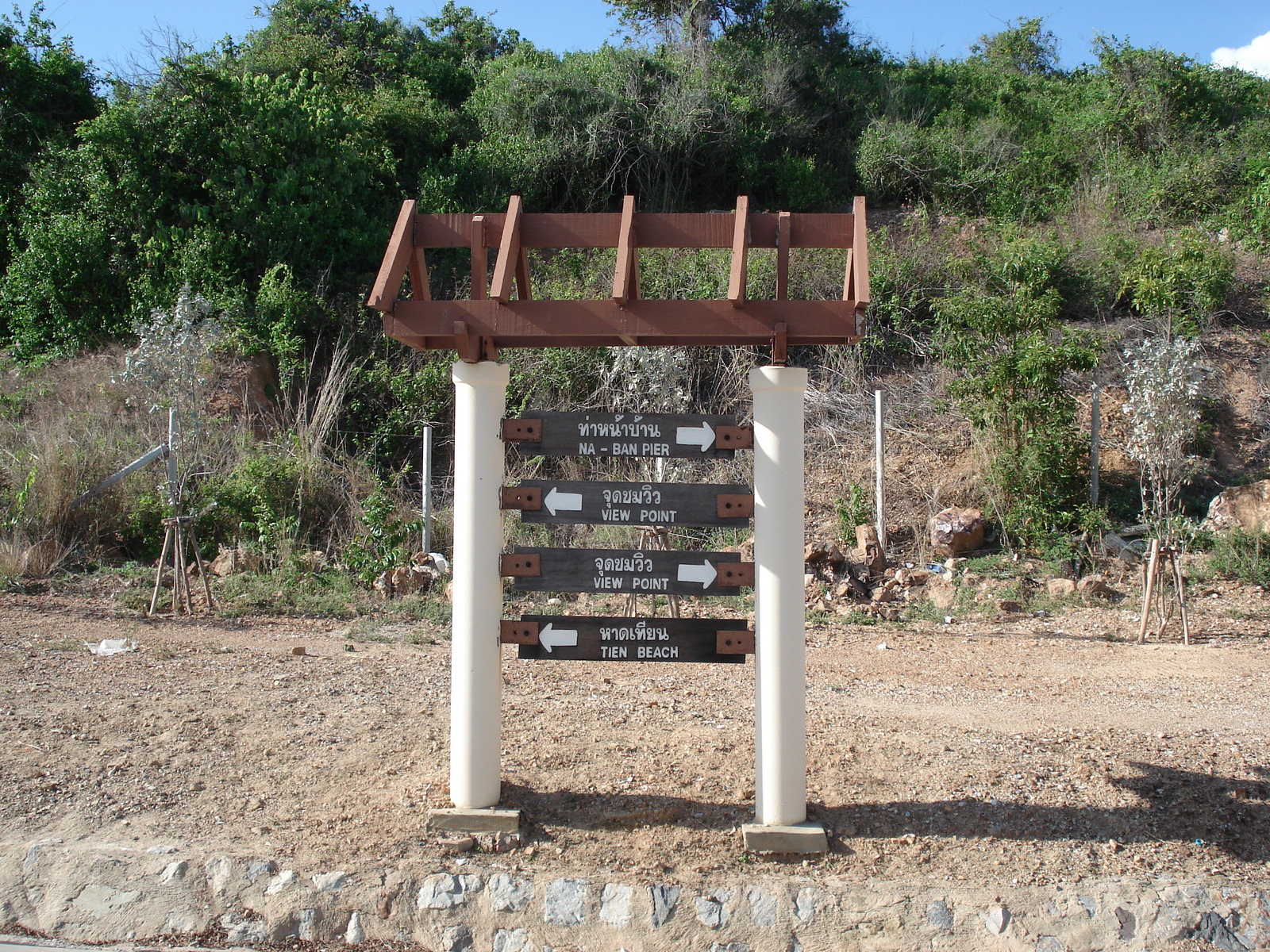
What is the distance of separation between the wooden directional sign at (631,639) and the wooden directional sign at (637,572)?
0.44 ft

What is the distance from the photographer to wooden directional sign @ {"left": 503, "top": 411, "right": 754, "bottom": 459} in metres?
3.91

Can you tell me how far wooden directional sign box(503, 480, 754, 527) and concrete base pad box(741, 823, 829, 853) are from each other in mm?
1247

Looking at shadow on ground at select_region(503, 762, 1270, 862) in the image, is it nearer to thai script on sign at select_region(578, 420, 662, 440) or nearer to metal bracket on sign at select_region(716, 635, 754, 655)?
metal bracket on sign at select_region(716, 635, 754, 655)

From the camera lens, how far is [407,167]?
56.9ft

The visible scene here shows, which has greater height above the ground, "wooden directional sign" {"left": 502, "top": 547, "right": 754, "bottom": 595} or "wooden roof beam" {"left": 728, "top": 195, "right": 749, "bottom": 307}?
"wooden roof beam" {"left": 728, "top": 195, "right": 749, "bottom": 307}

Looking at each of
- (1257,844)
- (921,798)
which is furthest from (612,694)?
(1257,844)

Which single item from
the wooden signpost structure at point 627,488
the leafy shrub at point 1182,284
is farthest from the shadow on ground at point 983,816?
the leafy shrub at point 1182,284

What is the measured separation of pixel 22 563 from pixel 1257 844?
10136 millimetres

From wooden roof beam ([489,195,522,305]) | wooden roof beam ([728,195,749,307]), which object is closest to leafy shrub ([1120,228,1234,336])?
wooden roof beam ([728,195,749,307])

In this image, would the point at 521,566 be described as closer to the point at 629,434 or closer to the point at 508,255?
the point at 629,434

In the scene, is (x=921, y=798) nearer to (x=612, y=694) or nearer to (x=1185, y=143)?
(x=612, y=694)

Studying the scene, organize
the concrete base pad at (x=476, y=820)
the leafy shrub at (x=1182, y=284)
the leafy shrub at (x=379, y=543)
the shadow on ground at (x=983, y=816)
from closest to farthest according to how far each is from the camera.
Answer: the concrete base pad at (x=476, y=820)
the shadow on ground at (x=983, y=816)
the leafy shrub at (x=379, y=543)
the leafy shrub at (x=1182, y=284)

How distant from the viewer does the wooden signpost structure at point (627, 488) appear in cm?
378

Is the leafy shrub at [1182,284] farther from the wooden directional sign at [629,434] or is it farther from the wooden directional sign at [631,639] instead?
the wooden directional sign at [631,639]
